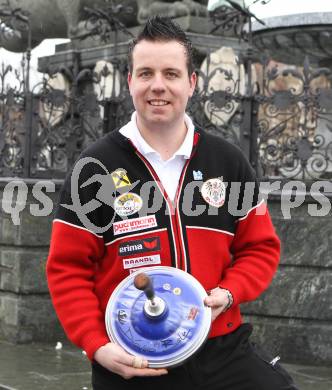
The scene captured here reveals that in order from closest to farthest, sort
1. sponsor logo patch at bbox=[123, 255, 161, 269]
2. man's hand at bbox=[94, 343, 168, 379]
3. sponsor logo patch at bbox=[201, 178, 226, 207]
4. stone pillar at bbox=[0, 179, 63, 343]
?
man's hand at bbox=[94, 343, 168, 379]
sponsor logo patch at bbox=[123, 255, 161, 269]
sponsor logo patch at bbox=[201, 178, 226, 207]
stone pillar at bbox=[0, 179, 63, 343]

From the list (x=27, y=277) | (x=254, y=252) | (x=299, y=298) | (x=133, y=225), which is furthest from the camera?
(x=27, y=277)

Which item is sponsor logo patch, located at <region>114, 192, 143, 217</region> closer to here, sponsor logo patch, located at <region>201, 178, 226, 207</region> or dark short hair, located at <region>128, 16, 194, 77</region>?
sponsor logo patch, located at <region>201, 178, 226, 207</region>

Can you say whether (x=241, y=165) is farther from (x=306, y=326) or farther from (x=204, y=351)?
(x=306, y=326)

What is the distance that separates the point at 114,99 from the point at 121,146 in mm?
5298

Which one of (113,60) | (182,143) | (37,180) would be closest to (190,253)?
(182,143)

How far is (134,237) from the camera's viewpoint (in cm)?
299

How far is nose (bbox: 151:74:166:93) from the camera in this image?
2.96 m

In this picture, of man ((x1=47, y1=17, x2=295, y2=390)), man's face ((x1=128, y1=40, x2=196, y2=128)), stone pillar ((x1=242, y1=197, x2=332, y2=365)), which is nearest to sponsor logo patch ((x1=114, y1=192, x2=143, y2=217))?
man ((x1=47, y1=17, x2=295, y2=390))

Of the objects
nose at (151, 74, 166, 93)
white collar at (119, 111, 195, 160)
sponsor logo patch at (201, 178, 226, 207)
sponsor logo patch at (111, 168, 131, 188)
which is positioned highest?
nose at (151, 74, 166, 93)

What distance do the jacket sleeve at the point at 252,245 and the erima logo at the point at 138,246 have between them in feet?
0.91

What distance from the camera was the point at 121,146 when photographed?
10.2 ft

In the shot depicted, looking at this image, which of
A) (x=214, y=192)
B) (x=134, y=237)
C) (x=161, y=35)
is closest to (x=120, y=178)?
(x=134, y=237)

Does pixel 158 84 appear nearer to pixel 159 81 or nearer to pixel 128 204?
pixel 159 81

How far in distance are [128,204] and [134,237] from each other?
0.12 meters
